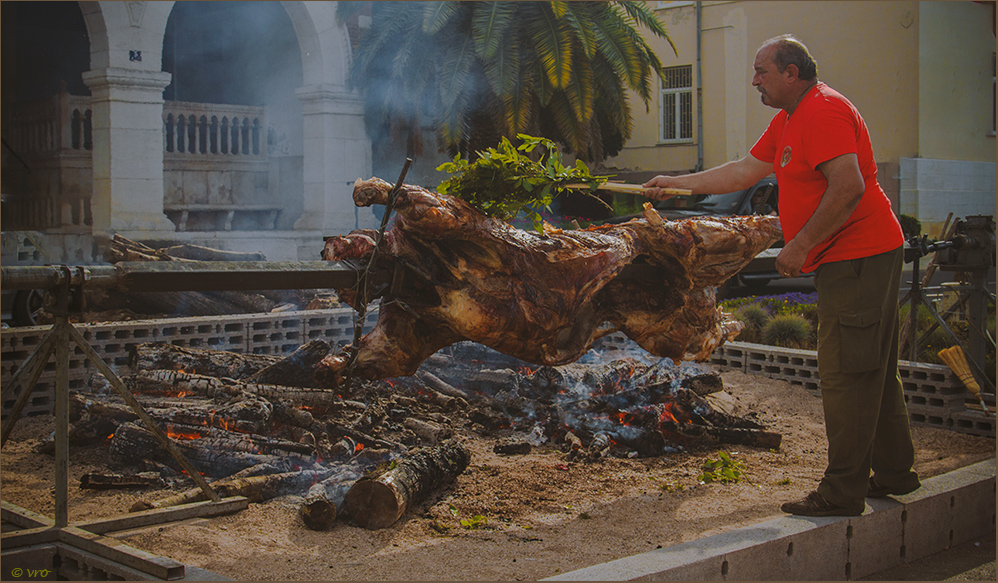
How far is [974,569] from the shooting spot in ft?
13.9

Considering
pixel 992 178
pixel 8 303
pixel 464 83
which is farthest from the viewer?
pixel 992 178

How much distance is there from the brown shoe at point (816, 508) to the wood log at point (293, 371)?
350 cm

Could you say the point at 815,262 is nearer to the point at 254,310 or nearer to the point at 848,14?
the point at 254,310

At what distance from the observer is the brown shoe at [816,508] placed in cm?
409

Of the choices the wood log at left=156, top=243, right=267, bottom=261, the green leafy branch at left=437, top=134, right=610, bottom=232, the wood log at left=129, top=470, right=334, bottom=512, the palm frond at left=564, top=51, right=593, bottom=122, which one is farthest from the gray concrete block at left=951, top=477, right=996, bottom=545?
the palm frond at left=564, top=51, right=593, bottom=122

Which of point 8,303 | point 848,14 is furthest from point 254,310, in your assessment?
point 848,14

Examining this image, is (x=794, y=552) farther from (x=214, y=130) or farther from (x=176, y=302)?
(x=214, y=130)

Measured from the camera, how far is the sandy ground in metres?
3.75

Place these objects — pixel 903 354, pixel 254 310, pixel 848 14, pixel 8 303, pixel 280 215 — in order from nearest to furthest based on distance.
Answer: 1. pixel 903 354
2. pixel 254 310
3. pixel 8 303
4. pixel 280 215
5. pixel 848 14

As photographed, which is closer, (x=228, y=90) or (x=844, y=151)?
(x=844, y=151)

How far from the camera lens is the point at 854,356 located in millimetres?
4027

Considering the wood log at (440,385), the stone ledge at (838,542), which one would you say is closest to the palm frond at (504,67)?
the wood log at (440,385)

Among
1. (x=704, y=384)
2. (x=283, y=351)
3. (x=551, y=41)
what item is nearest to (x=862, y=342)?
(x=704, y=384)

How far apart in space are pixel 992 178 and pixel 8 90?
2281 cm
